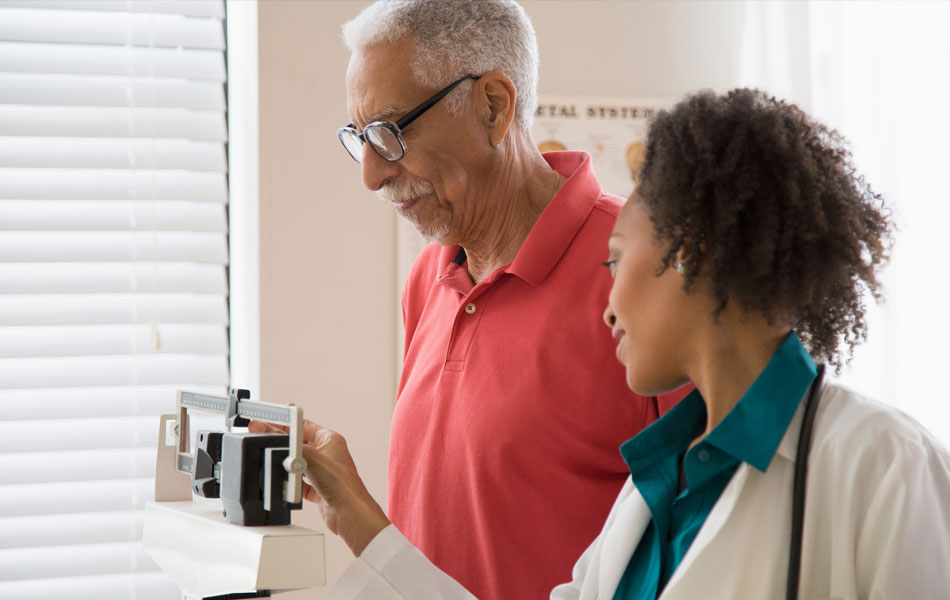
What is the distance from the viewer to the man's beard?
1355mm

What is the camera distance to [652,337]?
980 mm

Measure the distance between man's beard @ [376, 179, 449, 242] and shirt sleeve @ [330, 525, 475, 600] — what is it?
0.47 meters

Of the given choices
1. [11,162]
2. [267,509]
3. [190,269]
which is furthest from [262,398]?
[267,509]

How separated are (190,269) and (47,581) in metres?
0.86

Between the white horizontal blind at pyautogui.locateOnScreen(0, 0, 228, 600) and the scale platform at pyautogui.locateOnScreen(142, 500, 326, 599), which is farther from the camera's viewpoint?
the white horizontal blind at pyautogui.locateOnScreen(0, 0, 228, 600)

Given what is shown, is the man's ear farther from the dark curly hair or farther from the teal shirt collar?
the teal shirt collar

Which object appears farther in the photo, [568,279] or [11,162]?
[11,162]

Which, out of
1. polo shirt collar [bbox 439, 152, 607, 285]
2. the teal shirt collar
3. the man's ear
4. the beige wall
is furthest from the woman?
the beige wall

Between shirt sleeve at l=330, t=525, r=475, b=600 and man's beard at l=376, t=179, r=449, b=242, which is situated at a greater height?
man's beard at l=376, t=179, r=449, b=242

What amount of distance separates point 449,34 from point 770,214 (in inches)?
24.4

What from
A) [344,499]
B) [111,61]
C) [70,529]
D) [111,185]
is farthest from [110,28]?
[344,499]

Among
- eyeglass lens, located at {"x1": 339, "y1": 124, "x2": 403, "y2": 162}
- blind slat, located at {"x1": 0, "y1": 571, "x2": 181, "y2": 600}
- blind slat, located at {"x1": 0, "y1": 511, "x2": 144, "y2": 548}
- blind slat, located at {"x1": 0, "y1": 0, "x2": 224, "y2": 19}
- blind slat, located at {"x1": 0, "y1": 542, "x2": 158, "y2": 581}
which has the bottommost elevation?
blind slat, located at {"x1": 0, "y1": 571, "x2": 181, "y2": 600}

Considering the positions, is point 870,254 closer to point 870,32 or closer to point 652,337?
point 652,337

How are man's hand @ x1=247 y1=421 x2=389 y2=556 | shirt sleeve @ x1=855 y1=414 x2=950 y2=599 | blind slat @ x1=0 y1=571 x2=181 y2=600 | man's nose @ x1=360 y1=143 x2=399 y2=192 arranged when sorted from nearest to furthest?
shirt sleeve @ x1=855 y1=414 x2=950 y2=599, man's hand @ x1=247 y1=421 x2=389 y2=556, man's nose @ x1=360 y1=143 x2=399 y2=192, blind slat @ x1=0 y1=571 x2=181 y2=600
